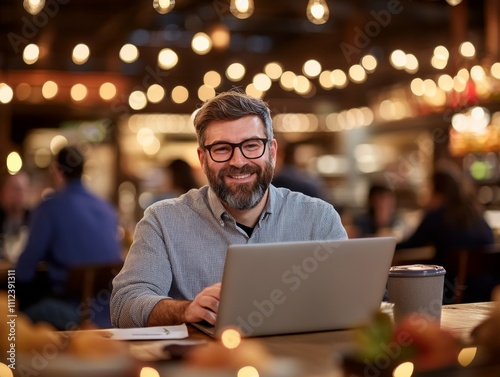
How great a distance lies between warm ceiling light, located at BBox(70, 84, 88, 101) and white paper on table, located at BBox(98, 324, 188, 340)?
32.3 ft

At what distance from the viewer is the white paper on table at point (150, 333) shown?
1891 mm

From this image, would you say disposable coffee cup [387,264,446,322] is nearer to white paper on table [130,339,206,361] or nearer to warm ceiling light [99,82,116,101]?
white paper on table [130,339,206,361]

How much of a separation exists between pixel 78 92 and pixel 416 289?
397 inches

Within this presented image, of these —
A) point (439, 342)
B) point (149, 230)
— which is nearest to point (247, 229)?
point (149, 230)

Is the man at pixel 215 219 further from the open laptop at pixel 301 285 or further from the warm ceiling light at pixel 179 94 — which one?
the warm ceiling light at pixel 179 94

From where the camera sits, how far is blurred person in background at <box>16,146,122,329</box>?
4289 mm

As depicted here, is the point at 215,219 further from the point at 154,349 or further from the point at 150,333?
the point at 154,349

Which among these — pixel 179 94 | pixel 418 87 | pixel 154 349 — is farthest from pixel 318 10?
pixel 179 94

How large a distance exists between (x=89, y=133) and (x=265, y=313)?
34.7 ft

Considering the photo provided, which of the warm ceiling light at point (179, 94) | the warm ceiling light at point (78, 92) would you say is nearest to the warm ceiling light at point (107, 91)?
the warm ceiling light at point (78, 92)

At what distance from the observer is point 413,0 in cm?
1015

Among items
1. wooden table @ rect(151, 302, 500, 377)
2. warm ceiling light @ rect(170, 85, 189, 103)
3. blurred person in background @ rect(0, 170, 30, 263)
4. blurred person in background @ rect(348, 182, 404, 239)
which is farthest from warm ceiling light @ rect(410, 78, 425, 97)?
wooden table @ rect(151, 302, 500, 377)

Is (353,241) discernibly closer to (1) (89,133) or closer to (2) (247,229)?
(2) (247,229)

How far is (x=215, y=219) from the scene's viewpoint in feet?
8.43
